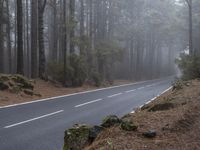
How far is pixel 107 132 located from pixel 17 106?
10.9m

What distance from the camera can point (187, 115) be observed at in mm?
7695

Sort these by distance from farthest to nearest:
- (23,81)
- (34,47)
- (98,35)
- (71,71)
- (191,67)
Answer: (98,35) < (34,47) < (71,71) < (191,67) < (23,81)

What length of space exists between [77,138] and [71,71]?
23.0 m

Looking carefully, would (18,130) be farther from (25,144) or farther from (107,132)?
(107,132)

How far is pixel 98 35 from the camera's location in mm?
47750

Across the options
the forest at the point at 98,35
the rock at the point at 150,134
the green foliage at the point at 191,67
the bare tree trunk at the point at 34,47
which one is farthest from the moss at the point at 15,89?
the rock at the point at 150,134

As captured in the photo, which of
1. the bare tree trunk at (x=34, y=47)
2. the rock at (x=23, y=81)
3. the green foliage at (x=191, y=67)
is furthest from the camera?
the bare tree trunk at (x=34, y=47)

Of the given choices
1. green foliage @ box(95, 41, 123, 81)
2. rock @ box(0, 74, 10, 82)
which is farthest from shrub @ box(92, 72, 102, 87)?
rock @ box(0, 74, 10, 82)

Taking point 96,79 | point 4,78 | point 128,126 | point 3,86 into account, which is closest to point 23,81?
point 4,78

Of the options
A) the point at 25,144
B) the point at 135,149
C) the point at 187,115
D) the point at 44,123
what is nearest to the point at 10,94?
the point at 44,123

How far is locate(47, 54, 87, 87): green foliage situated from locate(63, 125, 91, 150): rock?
22081 millimetres

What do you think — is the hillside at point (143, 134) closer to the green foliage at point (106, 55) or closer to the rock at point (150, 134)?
the rock at point (150, 134)

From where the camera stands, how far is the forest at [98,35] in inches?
1212

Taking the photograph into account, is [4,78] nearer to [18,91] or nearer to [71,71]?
[18,91]
